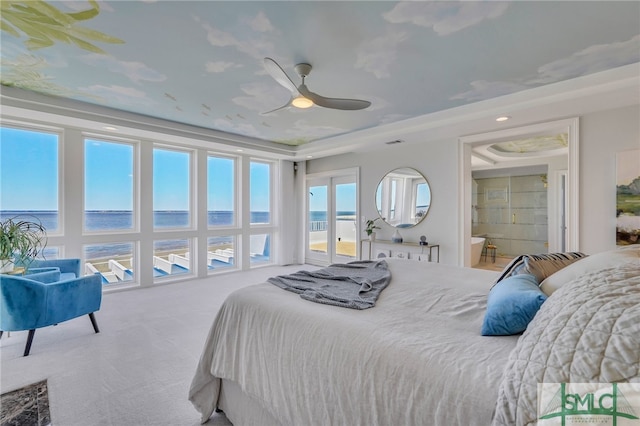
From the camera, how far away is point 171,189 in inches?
206

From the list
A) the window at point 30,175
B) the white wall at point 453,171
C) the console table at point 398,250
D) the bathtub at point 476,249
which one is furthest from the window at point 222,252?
the bathtub at point 476,249

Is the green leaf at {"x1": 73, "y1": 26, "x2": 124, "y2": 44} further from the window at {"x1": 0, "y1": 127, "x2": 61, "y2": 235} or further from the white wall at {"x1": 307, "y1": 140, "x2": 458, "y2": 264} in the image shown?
the white wall at {"x1": 307, "y1": 140, "x2": 458, "y2": 264}

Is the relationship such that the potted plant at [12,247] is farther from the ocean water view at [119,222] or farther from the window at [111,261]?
the window at [111,261]

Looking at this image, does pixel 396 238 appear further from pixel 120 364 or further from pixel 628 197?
pixel 120 364

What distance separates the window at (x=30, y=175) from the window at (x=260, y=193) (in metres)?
3.20

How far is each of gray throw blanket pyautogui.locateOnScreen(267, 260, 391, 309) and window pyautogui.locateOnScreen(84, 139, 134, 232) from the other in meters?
3.87

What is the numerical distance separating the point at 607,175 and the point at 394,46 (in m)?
2.97

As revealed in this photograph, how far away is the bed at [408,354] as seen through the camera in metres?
0.78

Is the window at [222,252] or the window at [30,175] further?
the window at [222,252]

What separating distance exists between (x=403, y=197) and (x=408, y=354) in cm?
437

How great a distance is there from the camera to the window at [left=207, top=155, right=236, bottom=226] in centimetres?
572

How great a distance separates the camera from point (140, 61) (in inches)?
102

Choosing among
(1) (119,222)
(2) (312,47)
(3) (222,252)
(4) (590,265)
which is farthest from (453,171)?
(1) (119,222)

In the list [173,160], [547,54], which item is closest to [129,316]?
[173,160]
